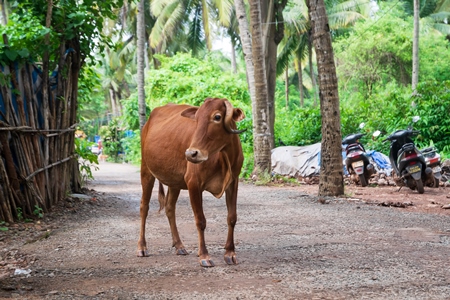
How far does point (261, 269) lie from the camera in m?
5.23

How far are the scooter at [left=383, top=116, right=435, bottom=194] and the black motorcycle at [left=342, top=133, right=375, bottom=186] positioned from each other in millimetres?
1057

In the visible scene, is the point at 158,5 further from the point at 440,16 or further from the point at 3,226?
the point at 3,226

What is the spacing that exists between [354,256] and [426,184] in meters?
7.50

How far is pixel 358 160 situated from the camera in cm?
1323

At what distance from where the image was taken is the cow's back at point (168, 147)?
19.9ft

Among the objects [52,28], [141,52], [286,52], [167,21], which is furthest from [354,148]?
[286,52]

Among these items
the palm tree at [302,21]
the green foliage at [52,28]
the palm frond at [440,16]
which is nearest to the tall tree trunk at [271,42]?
the green foliage at [52,28]

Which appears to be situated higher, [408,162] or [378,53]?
[378,53]

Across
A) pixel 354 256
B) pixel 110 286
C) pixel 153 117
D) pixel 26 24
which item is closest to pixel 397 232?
pixel 354 256

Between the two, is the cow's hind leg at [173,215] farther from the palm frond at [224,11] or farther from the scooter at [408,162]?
the palm frond at [224,11]

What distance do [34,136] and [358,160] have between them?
730 centimetres

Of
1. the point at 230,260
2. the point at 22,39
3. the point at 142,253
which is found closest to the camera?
the point at 230,260

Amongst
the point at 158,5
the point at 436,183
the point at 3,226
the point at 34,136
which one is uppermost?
the point at 158,5

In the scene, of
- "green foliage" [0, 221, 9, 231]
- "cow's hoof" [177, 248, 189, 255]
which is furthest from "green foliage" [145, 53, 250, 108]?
"cow's hoof" [177, 248, 189, 255]
